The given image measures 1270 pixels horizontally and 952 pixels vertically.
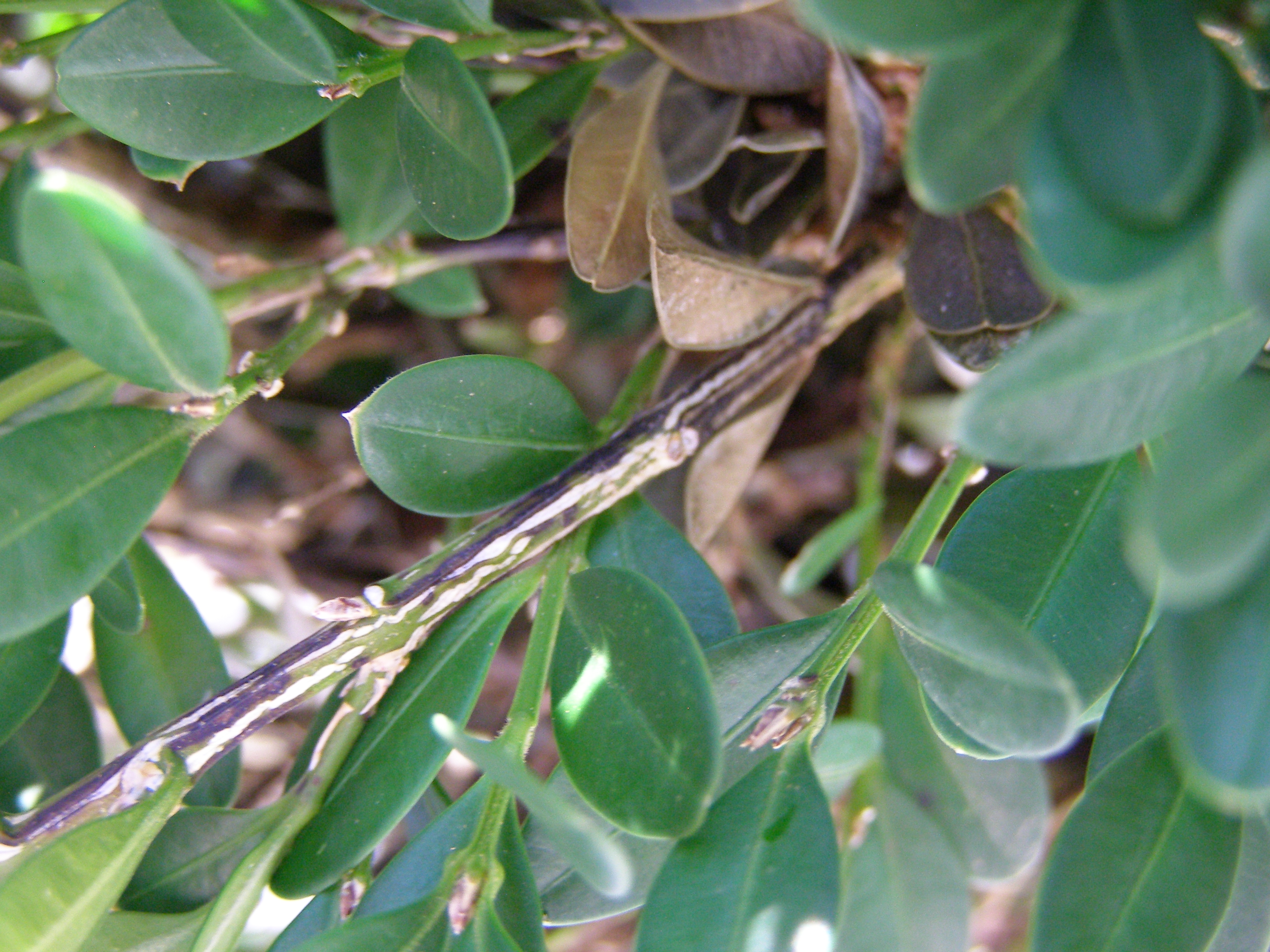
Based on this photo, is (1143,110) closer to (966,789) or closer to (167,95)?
(167,95)

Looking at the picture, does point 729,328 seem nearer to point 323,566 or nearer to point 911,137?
point 911,137

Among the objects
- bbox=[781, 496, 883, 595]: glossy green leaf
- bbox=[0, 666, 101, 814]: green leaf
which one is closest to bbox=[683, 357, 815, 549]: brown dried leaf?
bbox=[781, 496, 883, 595]: glossy green leaf

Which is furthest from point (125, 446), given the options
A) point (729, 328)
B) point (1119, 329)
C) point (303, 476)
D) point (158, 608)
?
point (303, 476)

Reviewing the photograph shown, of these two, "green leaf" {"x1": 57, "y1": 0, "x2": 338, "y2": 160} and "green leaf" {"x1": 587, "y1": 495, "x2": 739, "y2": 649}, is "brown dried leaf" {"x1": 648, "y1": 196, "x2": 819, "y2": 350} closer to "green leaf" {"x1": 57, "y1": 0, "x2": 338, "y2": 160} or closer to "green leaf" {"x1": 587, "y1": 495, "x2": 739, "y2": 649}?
"green leaf" {"x1": 587, "y1": 495, "x2": 739, "y2": 649}

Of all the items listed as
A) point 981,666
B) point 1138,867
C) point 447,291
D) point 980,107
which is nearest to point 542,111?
point 447,291

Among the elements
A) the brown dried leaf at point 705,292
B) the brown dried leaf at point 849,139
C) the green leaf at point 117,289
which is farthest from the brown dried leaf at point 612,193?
the green leaf at point 117,289

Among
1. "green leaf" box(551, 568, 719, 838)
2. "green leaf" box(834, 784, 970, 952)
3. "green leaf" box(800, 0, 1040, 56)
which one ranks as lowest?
"green leaf" box(834, 784, 970, 952)
